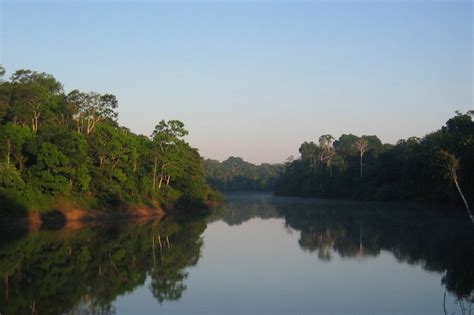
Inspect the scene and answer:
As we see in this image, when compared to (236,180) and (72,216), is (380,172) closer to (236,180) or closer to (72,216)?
(72,216)

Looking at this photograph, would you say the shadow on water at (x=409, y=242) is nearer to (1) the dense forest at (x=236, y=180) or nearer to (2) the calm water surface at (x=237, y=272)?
(2) the calm water surface at (x=237, y=272)

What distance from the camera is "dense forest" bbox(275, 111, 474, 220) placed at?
181 ft

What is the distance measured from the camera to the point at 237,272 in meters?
22.3

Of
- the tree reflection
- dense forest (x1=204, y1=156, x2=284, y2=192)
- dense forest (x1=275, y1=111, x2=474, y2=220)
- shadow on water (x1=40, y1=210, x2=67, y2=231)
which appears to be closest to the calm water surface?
the tree reflection

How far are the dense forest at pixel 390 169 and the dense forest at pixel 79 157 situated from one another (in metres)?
28.7

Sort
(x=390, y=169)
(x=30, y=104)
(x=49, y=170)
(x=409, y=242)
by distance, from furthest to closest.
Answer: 1. (x=390, y=169)
2. (x=30, y=104)
3. (x=49, y=170)
4. (x=409, y=242)

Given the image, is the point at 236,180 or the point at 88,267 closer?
the point at 88,267

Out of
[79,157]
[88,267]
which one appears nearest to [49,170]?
[79,157]

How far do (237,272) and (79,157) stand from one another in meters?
27.9

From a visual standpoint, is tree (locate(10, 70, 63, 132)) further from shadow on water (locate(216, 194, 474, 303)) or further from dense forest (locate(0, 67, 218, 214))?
shadow on water (locate(216, 194, 474, 303))

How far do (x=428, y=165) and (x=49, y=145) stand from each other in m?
43.2

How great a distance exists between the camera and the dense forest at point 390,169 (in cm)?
5513

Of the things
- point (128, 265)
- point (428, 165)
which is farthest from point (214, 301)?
point (428, 165)

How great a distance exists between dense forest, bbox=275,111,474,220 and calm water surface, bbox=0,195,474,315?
5.34 metres
